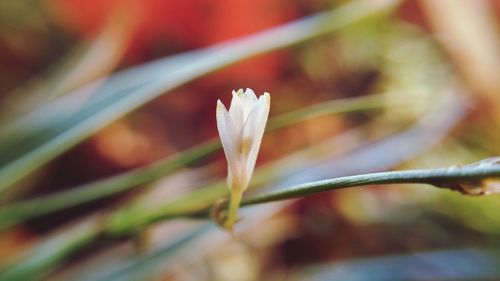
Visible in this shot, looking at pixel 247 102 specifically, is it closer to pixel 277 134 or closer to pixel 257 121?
pixel 257 121

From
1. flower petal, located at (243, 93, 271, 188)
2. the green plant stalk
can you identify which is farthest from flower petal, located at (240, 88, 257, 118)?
the green plant stalk

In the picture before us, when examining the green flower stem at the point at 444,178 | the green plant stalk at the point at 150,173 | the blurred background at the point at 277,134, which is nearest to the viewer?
the green flower stem at the point at 444,178

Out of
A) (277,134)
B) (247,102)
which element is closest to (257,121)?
(247,102)

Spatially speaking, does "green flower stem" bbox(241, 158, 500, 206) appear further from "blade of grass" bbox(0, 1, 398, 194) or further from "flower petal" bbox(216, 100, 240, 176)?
"blade of grass" bbox(0, 1, 398, 194)

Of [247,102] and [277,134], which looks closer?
[247,102]

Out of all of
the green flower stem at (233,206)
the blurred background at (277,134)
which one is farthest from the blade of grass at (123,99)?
the green flower stem at (233,206)

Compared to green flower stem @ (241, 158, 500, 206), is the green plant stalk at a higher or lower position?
higher

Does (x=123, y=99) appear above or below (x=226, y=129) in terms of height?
above

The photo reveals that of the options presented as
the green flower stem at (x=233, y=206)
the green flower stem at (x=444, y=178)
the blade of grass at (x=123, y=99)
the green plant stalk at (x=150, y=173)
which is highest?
the blade of grass at (x=123, y=99)

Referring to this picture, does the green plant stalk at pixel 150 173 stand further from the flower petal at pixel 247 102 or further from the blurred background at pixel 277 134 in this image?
the flower petal at pixel 247 102
